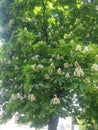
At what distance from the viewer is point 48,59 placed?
29.2ft

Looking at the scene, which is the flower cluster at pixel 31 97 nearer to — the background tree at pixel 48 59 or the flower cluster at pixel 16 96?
the background tree at pixel 48 59

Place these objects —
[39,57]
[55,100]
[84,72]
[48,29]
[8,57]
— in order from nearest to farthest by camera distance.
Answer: [84,72] → [55,100] → [39,57] → [8,57] → [48,29]

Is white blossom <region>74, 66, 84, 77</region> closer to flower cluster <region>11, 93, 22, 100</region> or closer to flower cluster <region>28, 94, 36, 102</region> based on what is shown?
flower cluster <region>28, 94, 36, 102</region>

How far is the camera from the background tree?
811 cm

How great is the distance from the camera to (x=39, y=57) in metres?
9.11

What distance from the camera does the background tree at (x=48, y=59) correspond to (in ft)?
26.6

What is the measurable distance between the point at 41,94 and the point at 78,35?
2610mm

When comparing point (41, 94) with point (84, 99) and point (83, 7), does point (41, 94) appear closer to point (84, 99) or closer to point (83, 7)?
point (84, 99)

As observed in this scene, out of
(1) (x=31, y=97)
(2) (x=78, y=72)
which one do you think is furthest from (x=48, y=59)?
(2) (x=78, y=72)

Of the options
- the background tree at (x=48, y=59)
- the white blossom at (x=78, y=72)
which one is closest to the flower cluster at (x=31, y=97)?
the background tree at (x=48, y=59)

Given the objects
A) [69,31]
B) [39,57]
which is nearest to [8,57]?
[39,57]

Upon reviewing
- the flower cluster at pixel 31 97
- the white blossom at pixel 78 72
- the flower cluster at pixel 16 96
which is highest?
the flower cluster at pixel 16 96

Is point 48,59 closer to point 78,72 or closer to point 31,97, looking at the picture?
point 31,97

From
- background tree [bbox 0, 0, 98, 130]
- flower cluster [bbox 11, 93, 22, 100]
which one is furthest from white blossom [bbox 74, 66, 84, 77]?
flower cluster [bbox 11, 93, 22, 100]
